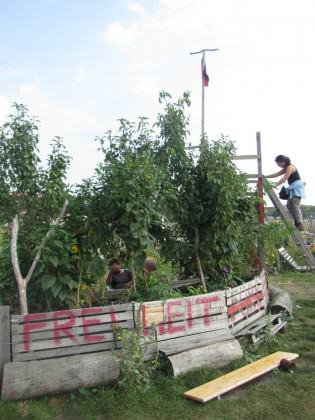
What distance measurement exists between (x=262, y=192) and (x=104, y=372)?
4.85m

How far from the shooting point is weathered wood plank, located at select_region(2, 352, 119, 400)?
13.2 feet

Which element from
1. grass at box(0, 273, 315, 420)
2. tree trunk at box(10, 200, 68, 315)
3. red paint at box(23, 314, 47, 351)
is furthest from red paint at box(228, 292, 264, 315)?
tree trunk at box(10, 200, 68, 315)

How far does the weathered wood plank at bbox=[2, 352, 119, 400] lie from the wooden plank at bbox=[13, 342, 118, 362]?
0.36 feet

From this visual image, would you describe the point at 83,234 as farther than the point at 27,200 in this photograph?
Yes

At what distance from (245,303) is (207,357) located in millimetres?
1645

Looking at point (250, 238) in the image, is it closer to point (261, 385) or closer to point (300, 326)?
point (300, 326)

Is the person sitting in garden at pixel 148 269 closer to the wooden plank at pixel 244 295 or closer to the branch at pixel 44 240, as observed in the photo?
the wooden plank at pixel 244 295

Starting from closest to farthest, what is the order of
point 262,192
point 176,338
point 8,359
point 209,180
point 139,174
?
point 8,359 → point 139,174 → point 176,338 → point 209,180 → point 262,192

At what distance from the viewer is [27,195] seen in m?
4.77

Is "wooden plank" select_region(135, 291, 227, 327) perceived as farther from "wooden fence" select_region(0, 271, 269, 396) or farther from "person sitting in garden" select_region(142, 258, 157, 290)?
"person sitting in garden" select_region(142, 258, 157, 290)

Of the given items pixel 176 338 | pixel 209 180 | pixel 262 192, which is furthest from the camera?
pixel 262 192

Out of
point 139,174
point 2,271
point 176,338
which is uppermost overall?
point 139,174

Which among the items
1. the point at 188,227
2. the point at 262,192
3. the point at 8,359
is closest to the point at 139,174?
the point at 188,227

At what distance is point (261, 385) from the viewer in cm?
453
